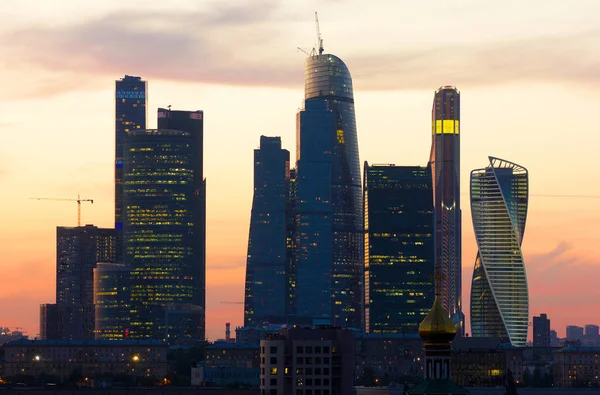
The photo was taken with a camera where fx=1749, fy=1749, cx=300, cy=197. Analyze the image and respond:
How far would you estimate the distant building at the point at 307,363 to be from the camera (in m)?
172

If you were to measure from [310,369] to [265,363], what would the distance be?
622 centimetres

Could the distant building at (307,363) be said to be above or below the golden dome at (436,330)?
below

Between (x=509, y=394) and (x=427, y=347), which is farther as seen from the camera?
(x=427, y=347)

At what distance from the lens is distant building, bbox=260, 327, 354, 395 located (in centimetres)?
17250

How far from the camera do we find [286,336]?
178 meters

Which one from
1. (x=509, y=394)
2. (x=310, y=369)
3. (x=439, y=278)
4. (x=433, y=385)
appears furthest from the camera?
(x=310, y=369)

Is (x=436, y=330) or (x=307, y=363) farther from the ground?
(x=436, y=330)

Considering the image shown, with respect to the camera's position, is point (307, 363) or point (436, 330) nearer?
point (436, 330)

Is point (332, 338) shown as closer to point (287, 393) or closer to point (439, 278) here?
point (287, 393)

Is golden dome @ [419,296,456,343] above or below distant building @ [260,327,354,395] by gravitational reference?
above

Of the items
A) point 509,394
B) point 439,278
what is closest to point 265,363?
point 439,278

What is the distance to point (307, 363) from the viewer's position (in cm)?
17300

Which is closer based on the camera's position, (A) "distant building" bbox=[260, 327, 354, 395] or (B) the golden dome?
(B) the golden dome

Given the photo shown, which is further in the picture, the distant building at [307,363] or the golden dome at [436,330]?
the distant building at [307,363]
